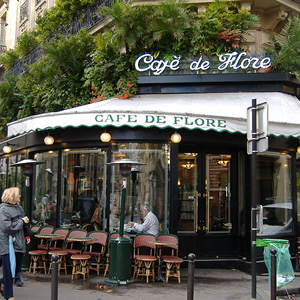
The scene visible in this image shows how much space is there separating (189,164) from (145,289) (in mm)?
3607

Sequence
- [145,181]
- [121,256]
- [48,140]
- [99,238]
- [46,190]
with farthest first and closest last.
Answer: [46,190] → [48,140] → [145,181] → [99,238] → [121,256]

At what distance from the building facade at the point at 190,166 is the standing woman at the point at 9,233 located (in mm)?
2755

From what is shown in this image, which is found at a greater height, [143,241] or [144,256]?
[143,241]

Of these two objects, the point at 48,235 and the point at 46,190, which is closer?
the point at 48,235

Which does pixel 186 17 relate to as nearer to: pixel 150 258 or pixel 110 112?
pixel 110 112

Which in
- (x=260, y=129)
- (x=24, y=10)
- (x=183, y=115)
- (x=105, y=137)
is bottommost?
(x=260, y=129)

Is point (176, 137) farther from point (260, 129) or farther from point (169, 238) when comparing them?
point (260, 129)

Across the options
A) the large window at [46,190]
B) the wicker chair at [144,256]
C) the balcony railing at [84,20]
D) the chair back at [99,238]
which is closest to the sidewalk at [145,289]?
the wicker chair at [144,256]

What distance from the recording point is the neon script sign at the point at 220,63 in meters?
10.8

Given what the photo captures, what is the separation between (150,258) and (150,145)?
2.60 metres

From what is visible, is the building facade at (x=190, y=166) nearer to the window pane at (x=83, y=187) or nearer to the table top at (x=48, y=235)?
the window pane at (x=83, y=187)

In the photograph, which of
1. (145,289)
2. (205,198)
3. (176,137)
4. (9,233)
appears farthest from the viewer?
(205,198)

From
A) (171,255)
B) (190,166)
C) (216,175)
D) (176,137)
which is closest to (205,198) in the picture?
(216,175)

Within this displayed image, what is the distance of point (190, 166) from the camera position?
35.8ft
